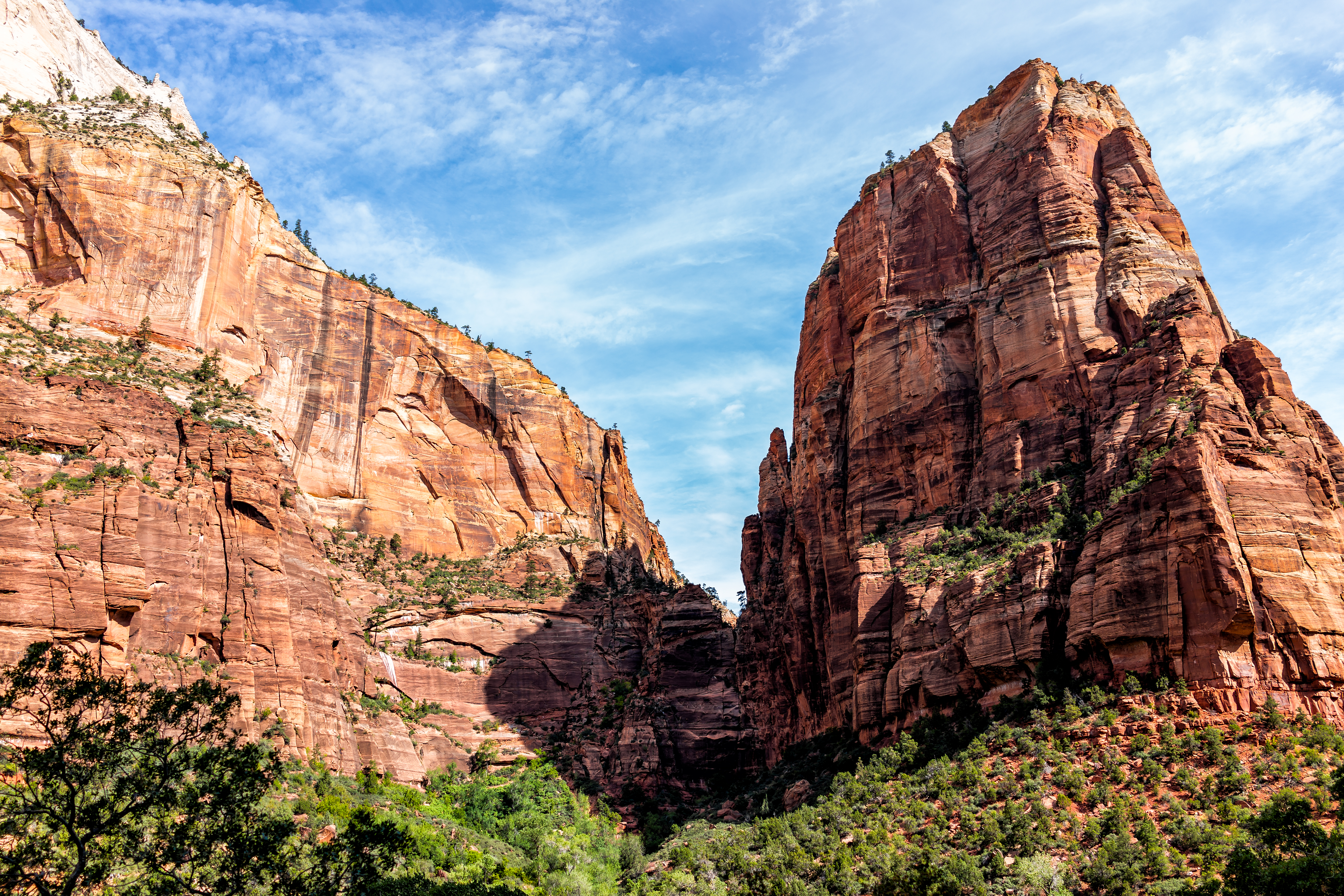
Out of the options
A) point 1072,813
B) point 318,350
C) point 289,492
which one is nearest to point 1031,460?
point 1072,813

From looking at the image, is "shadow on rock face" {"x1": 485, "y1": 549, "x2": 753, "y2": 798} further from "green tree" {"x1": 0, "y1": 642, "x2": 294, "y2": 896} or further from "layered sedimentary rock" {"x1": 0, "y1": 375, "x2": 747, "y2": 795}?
"green tree" {"x1": 0, "y1": 642, "x2": 294, "y2": 896}

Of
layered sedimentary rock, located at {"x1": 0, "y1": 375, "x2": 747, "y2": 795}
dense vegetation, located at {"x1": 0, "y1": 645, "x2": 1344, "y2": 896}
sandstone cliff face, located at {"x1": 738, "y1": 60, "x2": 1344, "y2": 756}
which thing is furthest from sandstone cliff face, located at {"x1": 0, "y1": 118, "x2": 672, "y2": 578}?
dense vegetation, located at {"x1": 0, "y1": 645, "x2": 1344, "y2": 896}

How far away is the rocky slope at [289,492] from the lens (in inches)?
2186

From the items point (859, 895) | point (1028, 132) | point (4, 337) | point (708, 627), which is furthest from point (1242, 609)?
point (4, 337)

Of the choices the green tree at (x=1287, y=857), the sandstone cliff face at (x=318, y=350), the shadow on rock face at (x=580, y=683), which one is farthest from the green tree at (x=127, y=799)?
the sandstone cliff face at (x=318, y=350)

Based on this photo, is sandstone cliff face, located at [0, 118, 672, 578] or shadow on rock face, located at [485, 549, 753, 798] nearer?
sandstone cliff face, located at [0, 118, 672, 578]

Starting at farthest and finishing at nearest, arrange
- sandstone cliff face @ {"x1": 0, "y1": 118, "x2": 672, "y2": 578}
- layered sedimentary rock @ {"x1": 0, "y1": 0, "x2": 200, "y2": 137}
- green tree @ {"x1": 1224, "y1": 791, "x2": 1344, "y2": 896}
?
1. layered sedimentary rock @ {"x1": 0, "y1": 0, "x2": 200, "y2": 137}
2. sandstone cliff face @ {"x1": 0, "y1": 118, "x2": 672, "y2": 578}
3. green tree @ {"x1": 1224, "y1": 791, "x2": 1344, "y2": 896}

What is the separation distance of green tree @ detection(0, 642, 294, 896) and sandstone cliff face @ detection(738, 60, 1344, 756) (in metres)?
35.7

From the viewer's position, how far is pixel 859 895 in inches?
1850

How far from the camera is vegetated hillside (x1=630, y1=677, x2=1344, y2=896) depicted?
38.9 metres

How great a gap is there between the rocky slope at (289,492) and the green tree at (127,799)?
50.2 ft

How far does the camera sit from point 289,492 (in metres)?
69.4

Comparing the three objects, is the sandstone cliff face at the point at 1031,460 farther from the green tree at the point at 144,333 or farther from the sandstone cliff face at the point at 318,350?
the green tree at the point at 144,333

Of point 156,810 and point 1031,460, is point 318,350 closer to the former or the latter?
point 156,810
